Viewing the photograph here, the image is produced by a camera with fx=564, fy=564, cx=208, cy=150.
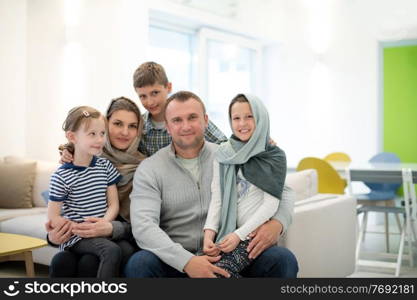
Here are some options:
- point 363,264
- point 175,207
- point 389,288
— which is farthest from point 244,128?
point 363,264

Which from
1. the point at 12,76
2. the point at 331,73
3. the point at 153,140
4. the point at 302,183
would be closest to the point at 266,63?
the point at 331,73

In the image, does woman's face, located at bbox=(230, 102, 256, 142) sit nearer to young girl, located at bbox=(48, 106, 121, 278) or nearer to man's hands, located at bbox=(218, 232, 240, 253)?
man's hands, located at bbox=(218, 232, 240, 253)

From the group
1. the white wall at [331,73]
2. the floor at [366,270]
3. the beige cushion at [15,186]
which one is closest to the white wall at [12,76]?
the beige cushion at [15,186]

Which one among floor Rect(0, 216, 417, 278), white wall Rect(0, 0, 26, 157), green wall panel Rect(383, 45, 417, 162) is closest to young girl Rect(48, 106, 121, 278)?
floor Rect(0, 216, 417, 278)

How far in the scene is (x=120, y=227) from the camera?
2355 mm

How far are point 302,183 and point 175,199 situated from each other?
3.80 feet

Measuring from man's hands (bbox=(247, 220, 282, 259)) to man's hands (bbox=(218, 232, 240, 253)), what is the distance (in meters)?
0.06

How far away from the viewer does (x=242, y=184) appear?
2400mm

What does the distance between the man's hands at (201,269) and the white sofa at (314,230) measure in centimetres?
66

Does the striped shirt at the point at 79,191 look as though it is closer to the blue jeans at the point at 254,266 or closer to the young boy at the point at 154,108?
the blue jeans at the point at 254,266

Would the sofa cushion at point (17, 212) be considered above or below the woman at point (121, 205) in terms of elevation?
below

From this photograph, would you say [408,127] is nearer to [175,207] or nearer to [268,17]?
[268,17]

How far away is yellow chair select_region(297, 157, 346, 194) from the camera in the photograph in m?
4.59

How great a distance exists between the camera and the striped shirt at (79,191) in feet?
7.59
